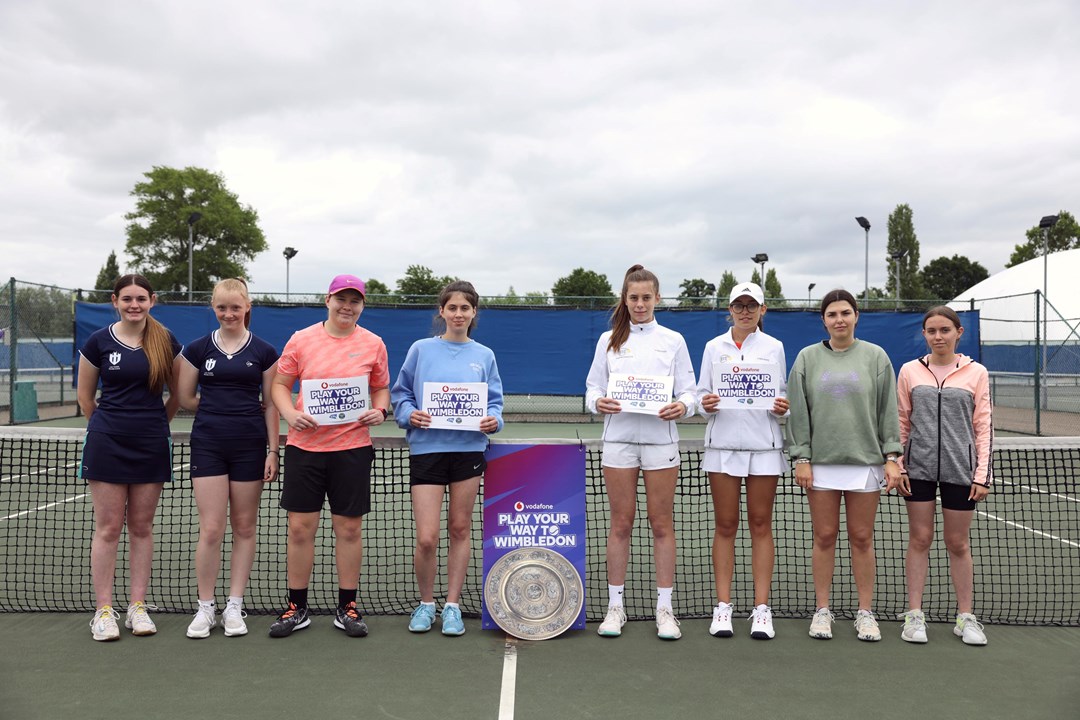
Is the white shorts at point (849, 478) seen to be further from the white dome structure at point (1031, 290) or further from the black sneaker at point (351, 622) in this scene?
the white dome structure at point (1031, 290)

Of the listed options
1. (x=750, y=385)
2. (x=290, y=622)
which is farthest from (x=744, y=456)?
(x=290, y=622)

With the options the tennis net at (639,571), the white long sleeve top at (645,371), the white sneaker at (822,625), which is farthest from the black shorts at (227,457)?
the white sneaker at (822,625)

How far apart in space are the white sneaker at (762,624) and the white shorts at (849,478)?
2.34ft

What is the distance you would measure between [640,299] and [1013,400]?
20.0 metres

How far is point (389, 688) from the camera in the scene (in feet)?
11.8

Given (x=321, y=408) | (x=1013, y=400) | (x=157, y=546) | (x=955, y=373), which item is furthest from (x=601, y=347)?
(x=1013, y=400)

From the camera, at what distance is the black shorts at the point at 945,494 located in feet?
13.6

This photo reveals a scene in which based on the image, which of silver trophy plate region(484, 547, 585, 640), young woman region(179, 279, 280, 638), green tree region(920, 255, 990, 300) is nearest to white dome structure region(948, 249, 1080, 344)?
green tree region(920, 255, 990, 300)

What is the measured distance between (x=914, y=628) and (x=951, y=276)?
91002mm

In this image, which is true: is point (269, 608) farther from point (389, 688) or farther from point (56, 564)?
point (56, 564)

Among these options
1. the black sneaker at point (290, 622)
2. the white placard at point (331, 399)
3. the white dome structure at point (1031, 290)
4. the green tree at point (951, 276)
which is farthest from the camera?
the green tree at point (951, 276)

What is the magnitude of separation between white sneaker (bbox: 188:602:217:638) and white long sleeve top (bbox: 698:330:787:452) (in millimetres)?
2820

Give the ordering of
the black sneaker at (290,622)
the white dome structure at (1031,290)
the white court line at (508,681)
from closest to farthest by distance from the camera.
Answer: the white court line at (508,681), the black sneaker at (290,622), the white dome structure at (1031,290)

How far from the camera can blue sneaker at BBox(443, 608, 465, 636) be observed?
424 centimetres
